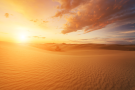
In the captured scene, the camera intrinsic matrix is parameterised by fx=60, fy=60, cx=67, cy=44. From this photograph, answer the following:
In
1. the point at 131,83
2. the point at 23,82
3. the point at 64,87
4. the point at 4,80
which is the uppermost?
the point at 4,80

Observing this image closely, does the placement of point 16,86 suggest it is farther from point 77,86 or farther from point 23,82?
point 77,86

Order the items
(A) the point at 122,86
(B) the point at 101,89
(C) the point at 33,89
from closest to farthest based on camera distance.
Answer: (C) the point at 33,89, (B) the point at 101,89, (A) the point at 122,86

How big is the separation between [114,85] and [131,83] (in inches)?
72.7

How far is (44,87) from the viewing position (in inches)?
173

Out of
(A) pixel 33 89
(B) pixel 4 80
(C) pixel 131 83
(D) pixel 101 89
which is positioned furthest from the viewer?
(C) pixel 131 83

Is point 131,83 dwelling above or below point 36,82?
below

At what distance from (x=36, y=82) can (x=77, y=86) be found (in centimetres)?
326

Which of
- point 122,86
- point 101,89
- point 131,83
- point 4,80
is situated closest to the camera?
point 4,80

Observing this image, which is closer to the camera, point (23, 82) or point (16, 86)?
point (16, 86)

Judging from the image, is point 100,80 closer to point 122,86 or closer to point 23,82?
point 122,86

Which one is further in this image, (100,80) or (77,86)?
(100,80)

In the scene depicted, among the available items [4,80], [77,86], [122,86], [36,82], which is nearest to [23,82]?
[36,82]

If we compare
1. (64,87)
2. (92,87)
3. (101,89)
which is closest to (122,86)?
Answer: (101,89)

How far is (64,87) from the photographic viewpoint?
458 centimetres
